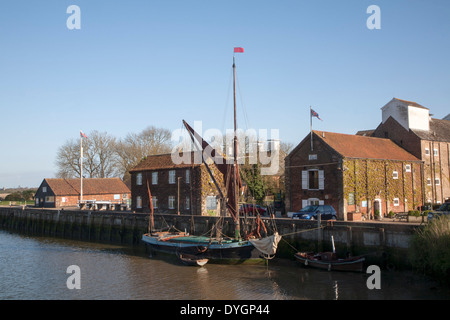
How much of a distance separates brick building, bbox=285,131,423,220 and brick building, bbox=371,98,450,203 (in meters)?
1.57

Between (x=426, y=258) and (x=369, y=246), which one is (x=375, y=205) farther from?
(x=426, y=258)

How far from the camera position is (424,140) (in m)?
42.5

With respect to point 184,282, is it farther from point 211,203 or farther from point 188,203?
point 188,203

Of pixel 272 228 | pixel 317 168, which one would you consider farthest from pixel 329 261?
pixel 317 168

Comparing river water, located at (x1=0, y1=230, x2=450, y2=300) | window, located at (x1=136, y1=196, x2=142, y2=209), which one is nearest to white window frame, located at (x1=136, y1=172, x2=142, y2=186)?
window, located at (x1=136, y1=196, x2=142, y2=209)

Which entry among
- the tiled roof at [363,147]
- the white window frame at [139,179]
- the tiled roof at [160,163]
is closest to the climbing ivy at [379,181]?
the tiled roof at [363,147]

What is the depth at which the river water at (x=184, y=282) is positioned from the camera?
1897 centimetres

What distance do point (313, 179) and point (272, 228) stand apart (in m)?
11.6

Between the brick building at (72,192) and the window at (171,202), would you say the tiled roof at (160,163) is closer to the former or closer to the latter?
the window at (171,202)

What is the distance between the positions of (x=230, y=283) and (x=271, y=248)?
429cm

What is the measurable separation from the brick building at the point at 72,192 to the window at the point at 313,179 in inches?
1640

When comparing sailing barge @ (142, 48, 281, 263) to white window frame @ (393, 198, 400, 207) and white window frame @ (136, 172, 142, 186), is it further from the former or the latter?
white window frame @ (393, 198, 400, 207)

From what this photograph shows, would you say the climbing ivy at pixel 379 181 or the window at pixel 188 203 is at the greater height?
the climbing ivy at pixel 379 181

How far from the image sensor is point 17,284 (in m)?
22.1
